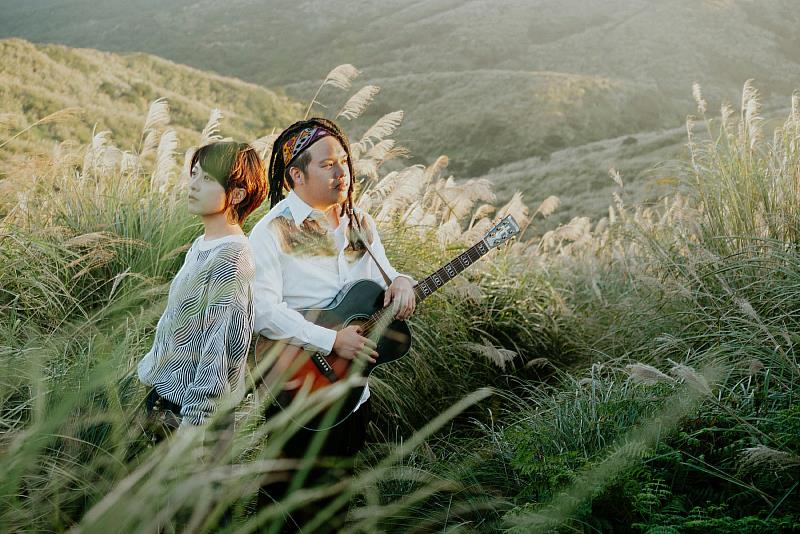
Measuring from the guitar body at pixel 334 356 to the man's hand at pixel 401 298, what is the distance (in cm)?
4

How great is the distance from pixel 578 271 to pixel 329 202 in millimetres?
4337

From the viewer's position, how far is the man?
2574 mm

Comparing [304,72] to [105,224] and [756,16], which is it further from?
[105,224]

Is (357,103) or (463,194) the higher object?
(357,103)

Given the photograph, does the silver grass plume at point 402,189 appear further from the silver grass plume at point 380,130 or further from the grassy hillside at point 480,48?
the grassy hillside at point 480,48

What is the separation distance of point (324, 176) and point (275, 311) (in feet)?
1.70

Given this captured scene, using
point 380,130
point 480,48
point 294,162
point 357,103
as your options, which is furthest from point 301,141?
point 480,48

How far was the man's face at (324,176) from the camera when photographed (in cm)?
271

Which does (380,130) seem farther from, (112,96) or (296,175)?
(112,96)

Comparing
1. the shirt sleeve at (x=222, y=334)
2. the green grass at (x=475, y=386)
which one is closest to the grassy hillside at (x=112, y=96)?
the green grass at (x=475, y=386)

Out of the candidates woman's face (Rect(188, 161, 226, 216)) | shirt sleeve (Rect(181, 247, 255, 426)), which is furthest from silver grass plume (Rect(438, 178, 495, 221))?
shirt sleeve (Rect(181, 247, 255, 426))

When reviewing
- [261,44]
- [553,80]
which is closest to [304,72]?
[261,44]

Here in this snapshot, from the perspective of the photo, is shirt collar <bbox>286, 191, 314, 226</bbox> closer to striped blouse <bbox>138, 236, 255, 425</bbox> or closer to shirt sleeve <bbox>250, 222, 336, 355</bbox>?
shirt sleeve <bbox>250, 222, 336, 355</bbox>

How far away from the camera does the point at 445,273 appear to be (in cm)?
317
